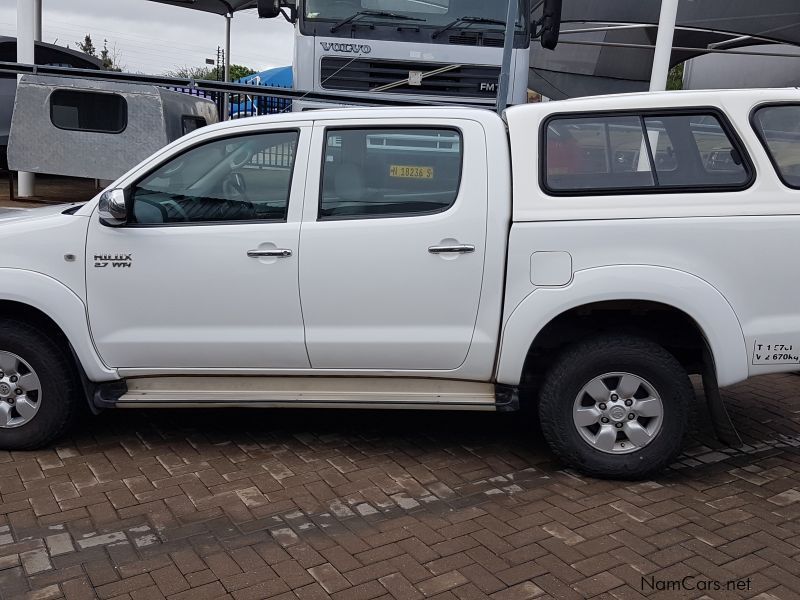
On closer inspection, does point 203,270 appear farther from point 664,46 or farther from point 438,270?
point 664,46

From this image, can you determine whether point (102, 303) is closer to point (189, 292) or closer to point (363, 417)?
point (189, 292)

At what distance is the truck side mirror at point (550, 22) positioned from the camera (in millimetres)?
8820

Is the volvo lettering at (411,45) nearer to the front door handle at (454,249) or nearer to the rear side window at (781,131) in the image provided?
the rear side window at (781,131)

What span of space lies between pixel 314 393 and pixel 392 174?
1.25 metres

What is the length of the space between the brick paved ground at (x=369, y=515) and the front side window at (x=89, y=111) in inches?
166

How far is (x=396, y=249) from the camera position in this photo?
4402 millimetres

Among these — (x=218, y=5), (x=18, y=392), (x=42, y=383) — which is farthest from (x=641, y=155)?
(x=218, y=5)

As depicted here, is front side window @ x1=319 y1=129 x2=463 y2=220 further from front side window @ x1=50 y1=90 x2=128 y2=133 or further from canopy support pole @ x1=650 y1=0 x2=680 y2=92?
canopy support pole @ x1=650 y1=0 x2=680 y2=92

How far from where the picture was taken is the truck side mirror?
8820mm

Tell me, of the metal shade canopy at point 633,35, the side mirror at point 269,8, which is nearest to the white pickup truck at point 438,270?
the side mirror at point 269,8

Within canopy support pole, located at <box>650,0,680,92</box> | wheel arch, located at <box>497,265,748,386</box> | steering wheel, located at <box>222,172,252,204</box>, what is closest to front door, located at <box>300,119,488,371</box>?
wheel arch, located at <box>497,265,748,386</box>

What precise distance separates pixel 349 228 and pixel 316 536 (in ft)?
5.13

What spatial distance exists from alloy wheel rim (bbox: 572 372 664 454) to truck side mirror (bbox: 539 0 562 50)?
215 inches

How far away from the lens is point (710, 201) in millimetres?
4297
